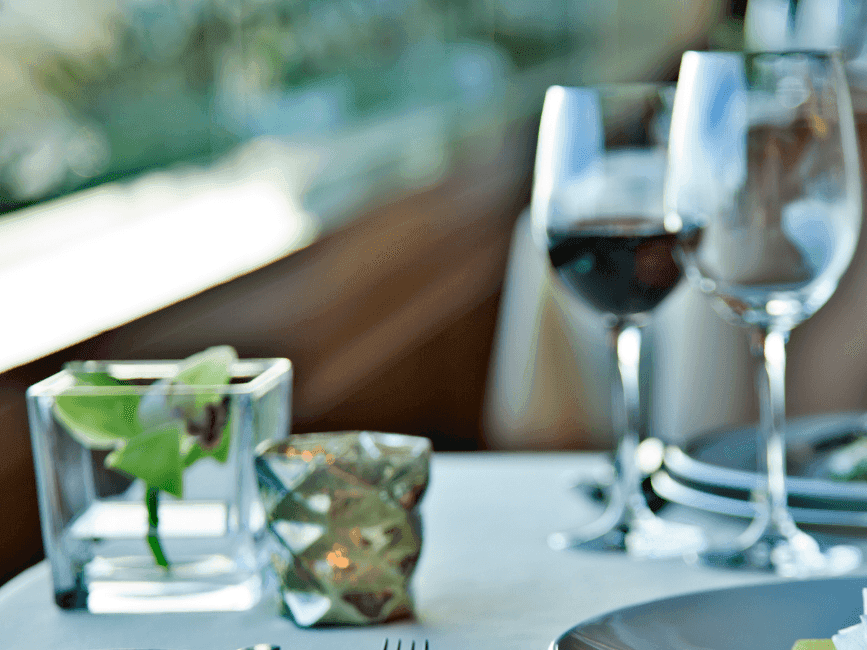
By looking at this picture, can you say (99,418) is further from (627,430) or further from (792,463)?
(792,463)

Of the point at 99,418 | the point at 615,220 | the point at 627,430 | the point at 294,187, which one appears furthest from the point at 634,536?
the point at 294,187

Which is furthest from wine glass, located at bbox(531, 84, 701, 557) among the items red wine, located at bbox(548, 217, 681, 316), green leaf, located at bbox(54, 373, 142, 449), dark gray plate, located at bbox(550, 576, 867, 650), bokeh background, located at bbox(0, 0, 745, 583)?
bokeh background, located at bbox(0, 0, 745, 583)

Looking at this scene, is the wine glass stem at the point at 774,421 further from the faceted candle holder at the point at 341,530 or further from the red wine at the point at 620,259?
the faceted candle holder at the point at 341,530

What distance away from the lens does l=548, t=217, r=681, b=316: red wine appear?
604 millimetres

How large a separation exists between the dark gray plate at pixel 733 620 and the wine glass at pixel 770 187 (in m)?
0.09

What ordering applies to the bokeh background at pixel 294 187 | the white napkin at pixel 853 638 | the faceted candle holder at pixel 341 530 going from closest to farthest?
the white napkin at pixel 853 638 → the faceted candle holder at pixel 341 530 → the bokeh background at pixel 294 187

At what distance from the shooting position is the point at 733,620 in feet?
1.33

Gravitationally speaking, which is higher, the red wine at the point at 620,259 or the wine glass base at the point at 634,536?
the red wine at the point at 620,259

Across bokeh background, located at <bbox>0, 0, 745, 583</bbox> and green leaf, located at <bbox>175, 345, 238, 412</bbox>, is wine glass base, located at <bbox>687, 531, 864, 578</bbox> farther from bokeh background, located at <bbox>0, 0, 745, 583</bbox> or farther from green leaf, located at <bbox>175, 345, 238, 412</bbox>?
bokeh background, located at <bbox>0, 0, 745, 583</bbox>

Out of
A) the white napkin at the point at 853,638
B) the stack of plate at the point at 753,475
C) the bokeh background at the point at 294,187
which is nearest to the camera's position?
the white napkin at the point at 853,638

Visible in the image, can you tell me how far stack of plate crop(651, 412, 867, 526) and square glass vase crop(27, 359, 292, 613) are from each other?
0.27 m

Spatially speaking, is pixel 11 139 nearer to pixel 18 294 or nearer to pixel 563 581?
pixel 18 294

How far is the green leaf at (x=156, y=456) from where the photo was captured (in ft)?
1.53

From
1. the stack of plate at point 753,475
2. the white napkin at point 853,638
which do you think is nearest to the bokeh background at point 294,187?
the stack of plate at point 753,475
